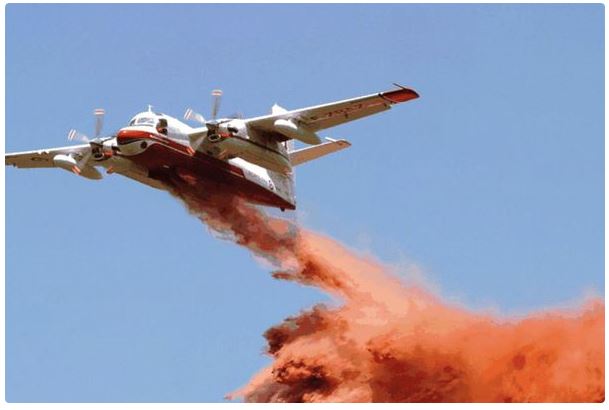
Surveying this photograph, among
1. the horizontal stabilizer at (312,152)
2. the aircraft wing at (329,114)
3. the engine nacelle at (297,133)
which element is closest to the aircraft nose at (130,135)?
the aircraft wing at (329,114)

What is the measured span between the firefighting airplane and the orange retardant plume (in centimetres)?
134

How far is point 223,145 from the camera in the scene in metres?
46.1

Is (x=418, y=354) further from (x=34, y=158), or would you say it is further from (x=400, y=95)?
(x=34, y=158)

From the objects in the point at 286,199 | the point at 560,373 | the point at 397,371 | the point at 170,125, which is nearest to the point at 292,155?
the point at 286,199

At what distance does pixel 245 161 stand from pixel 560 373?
1314 cm

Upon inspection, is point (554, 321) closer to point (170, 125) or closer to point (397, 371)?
point (397, 371)

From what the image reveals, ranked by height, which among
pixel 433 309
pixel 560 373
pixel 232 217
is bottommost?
pixel 560 373

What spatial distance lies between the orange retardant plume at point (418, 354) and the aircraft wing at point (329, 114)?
369 cm

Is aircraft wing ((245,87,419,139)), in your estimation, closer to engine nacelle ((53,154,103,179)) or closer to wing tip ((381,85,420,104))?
wing tip ((381,85,420,104))

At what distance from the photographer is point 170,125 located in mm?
46031

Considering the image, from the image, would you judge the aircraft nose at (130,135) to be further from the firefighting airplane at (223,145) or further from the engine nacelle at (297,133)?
the engine nacelle at (297,133)

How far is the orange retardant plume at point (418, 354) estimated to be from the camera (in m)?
43.6

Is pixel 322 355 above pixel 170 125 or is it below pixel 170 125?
below
